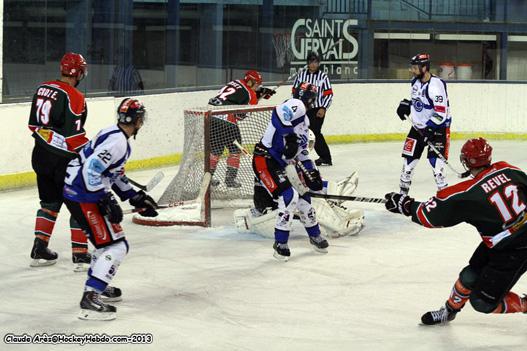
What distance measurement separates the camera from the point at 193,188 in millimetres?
8766

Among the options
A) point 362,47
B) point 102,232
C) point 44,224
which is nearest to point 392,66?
point 362,47

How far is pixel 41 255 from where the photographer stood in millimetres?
6785

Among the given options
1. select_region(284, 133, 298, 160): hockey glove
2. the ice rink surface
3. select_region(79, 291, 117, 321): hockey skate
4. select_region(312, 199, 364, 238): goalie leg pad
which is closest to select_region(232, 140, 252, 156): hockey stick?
the ice rink surface

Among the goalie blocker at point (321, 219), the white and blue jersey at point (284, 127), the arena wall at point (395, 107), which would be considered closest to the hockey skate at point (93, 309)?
the white and blue jersey at point (284, 127)

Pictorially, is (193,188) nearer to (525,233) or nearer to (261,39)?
(525,233)

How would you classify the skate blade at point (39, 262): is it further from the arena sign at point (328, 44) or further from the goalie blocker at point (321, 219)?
the arena sign at point (328, 44)

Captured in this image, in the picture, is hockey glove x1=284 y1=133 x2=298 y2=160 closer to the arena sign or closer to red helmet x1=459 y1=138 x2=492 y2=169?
red helmet x1=459 y1=138 x2=492 y2=169

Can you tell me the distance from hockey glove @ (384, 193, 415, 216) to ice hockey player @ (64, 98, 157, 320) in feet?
4.12

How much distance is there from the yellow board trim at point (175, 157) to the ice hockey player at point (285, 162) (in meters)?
3.23

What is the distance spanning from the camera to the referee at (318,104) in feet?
38.6

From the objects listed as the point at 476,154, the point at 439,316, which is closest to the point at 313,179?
the point at 439,316

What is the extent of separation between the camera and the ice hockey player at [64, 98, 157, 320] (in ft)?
17.9

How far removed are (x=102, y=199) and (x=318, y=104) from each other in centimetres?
664

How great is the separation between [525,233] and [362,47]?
32.3 ft
